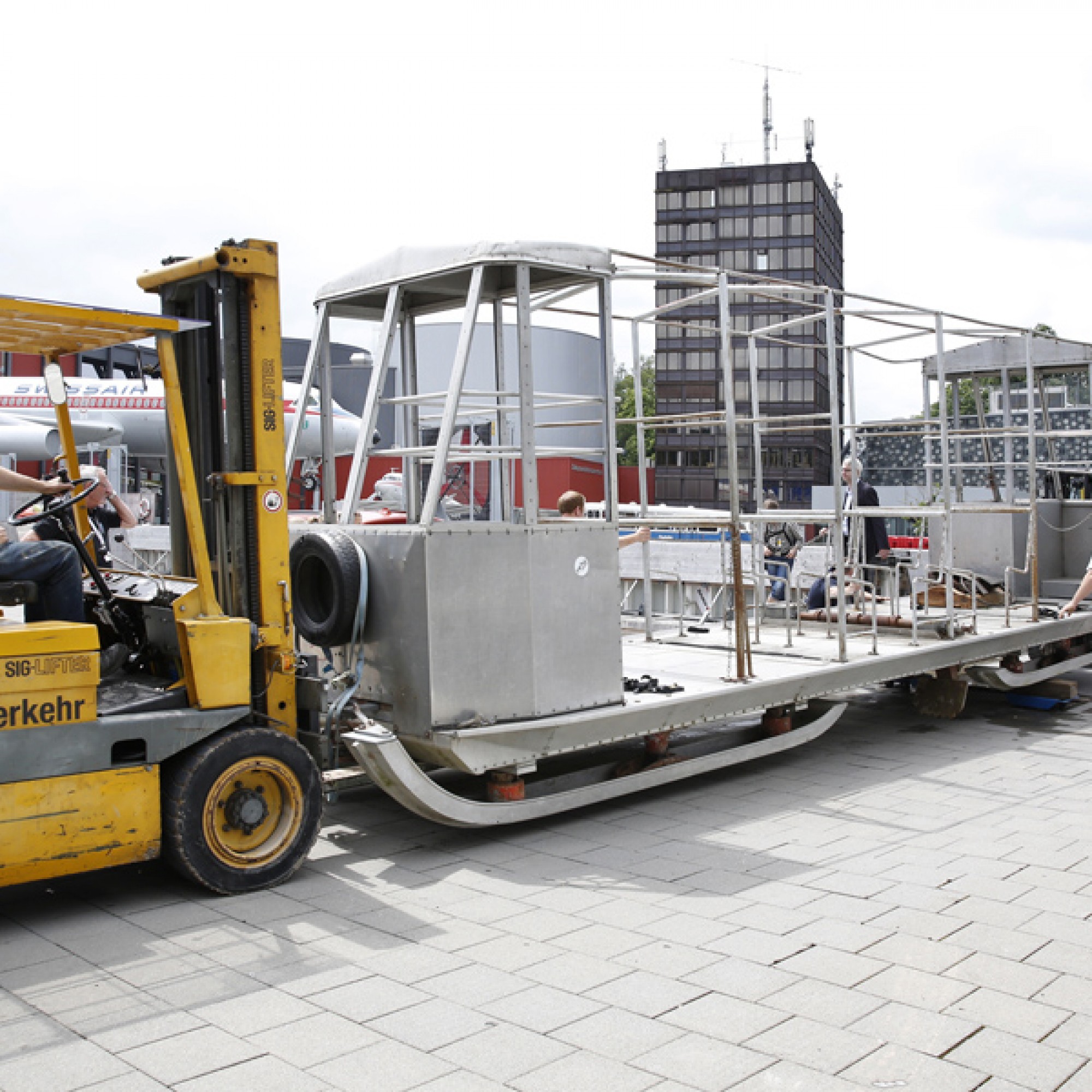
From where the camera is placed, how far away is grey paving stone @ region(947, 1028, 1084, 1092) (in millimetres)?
3736

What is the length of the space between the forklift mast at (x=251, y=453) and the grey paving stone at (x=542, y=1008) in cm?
218

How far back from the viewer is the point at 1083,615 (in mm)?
11062

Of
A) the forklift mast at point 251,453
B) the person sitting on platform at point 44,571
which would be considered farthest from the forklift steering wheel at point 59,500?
the forklift mast at point 251,453

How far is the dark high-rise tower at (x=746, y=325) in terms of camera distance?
2201 inches

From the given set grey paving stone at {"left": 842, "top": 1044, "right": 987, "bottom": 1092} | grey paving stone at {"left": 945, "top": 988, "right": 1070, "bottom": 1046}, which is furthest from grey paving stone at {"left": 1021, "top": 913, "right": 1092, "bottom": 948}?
grey paving stone at {"left": 842, "top": 1044, "right": 987, "bottom": 1092}

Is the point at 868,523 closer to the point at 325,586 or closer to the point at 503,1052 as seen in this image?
the point at 325,586

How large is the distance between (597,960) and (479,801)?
213cm

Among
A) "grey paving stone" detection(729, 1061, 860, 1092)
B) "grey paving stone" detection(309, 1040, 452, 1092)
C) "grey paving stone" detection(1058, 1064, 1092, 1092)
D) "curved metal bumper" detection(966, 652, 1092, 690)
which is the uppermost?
"curved metal bumper" detection(966, 652, 1092, 690)

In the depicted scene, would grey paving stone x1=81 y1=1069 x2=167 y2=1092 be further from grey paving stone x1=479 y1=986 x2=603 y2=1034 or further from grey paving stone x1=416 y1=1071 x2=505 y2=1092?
grey paving stone x1=479 y1=986 x2=603 y2=1034

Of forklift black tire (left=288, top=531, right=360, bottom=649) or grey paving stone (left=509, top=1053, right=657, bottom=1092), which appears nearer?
grey paving stone (left=509, top=1053, right=657, bottom=1092)

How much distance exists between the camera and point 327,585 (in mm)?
6805

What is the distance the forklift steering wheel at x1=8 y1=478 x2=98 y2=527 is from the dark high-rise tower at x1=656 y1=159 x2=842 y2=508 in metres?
44.6

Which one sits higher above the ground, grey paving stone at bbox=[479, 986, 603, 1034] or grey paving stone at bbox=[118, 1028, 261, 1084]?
grey paving stone at bbox=[118, 1028, 261, 1084]

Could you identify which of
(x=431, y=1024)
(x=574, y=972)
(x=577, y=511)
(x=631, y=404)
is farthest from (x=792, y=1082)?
(x=631, y=404)
